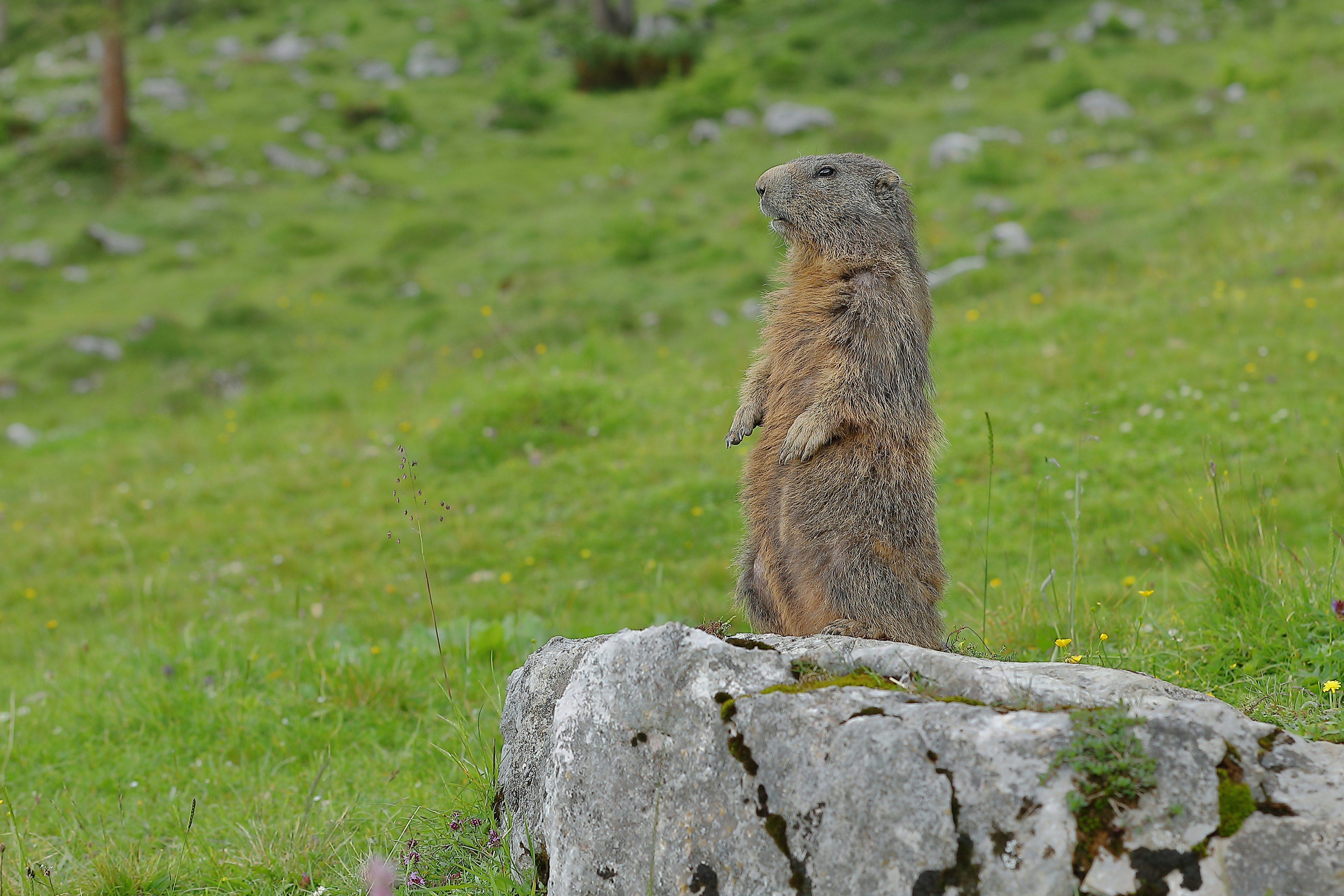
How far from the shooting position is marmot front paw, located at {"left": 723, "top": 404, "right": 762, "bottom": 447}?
4.63 m

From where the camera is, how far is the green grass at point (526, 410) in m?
5.14

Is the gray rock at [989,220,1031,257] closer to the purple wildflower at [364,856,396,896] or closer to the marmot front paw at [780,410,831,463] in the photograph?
the marmot front paw at [780,410,831,463]

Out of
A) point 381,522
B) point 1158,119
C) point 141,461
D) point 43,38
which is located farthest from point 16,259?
point 1158,119

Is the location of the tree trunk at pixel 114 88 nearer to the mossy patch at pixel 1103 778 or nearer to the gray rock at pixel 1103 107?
the gray rock at pixel 1103 107

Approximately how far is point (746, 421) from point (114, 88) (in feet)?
73.4

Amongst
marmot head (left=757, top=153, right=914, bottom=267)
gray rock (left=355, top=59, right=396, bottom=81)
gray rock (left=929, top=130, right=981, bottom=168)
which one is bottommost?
gray rock (left=355, top=59, right=396, bottom=81)

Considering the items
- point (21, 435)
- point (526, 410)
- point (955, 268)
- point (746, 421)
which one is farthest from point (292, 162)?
point (746, 421)

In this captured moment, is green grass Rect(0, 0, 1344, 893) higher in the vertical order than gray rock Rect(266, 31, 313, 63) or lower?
higher

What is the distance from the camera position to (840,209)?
4.70 metres

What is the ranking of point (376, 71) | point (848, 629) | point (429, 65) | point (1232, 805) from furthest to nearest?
point (429, 65) < point (376, 71) < point (848, 629) < point (1232, 805)

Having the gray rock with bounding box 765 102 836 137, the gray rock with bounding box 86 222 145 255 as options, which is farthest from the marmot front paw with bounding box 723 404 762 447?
the gray rock with bounding box 86 222 145 255

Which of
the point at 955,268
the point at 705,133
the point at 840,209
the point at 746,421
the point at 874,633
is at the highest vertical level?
the point at 840,209

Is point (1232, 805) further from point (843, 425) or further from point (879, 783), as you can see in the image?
point (843, 425)

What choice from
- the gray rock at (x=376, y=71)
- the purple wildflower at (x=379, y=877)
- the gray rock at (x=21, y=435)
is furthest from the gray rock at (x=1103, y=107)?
the gray rock at (x=376, y=71)
